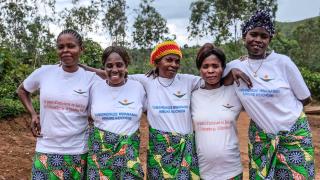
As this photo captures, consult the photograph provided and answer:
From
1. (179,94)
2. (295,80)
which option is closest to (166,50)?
(179,94)

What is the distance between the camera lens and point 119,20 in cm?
1900

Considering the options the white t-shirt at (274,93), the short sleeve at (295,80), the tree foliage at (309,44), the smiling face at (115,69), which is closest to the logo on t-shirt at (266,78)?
the white t-shirt at (274,93)

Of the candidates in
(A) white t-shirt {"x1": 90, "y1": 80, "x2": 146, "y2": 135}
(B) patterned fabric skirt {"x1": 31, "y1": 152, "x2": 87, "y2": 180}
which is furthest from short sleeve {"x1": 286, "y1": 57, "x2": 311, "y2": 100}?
(B) patterned fabric skirt {"x1": 31, "y1": 152, "x2": 87, "y2": 180}

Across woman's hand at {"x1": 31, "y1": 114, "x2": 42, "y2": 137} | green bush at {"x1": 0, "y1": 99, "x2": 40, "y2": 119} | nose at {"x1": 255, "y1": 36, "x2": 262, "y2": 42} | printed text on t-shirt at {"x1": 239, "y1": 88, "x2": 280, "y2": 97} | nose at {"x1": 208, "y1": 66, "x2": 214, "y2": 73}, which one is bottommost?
green bush at {"x1": 0, "y1": 99, "x2": 40, "y2": 119}

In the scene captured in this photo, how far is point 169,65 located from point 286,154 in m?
1.09

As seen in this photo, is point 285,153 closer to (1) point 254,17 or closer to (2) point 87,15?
(1) point 254,17

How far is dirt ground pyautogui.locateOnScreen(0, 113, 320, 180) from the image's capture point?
656cm

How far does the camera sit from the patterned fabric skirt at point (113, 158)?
3.18m

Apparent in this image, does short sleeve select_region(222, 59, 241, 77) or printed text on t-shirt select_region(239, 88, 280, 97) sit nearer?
printed text on t-shirt select_region(239, 88, 280, 97)

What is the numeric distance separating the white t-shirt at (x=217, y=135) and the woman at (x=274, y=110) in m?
0.13

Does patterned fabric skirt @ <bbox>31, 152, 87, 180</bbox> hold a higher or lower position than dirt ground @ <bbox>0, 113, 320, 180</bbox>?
higher

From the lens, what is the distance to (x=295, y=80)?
3.25 meters

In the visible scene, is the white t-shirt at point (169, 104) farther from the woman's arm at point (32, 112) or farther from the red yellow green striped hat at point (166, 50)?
the woman's arm at point (32, 112)

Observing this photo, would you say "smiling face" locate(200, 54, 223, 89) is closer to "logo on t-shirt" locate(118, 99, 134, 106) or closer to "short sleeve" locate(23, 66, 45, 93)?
"logo on t-shirt" locate(118, 99, 134, 106)
